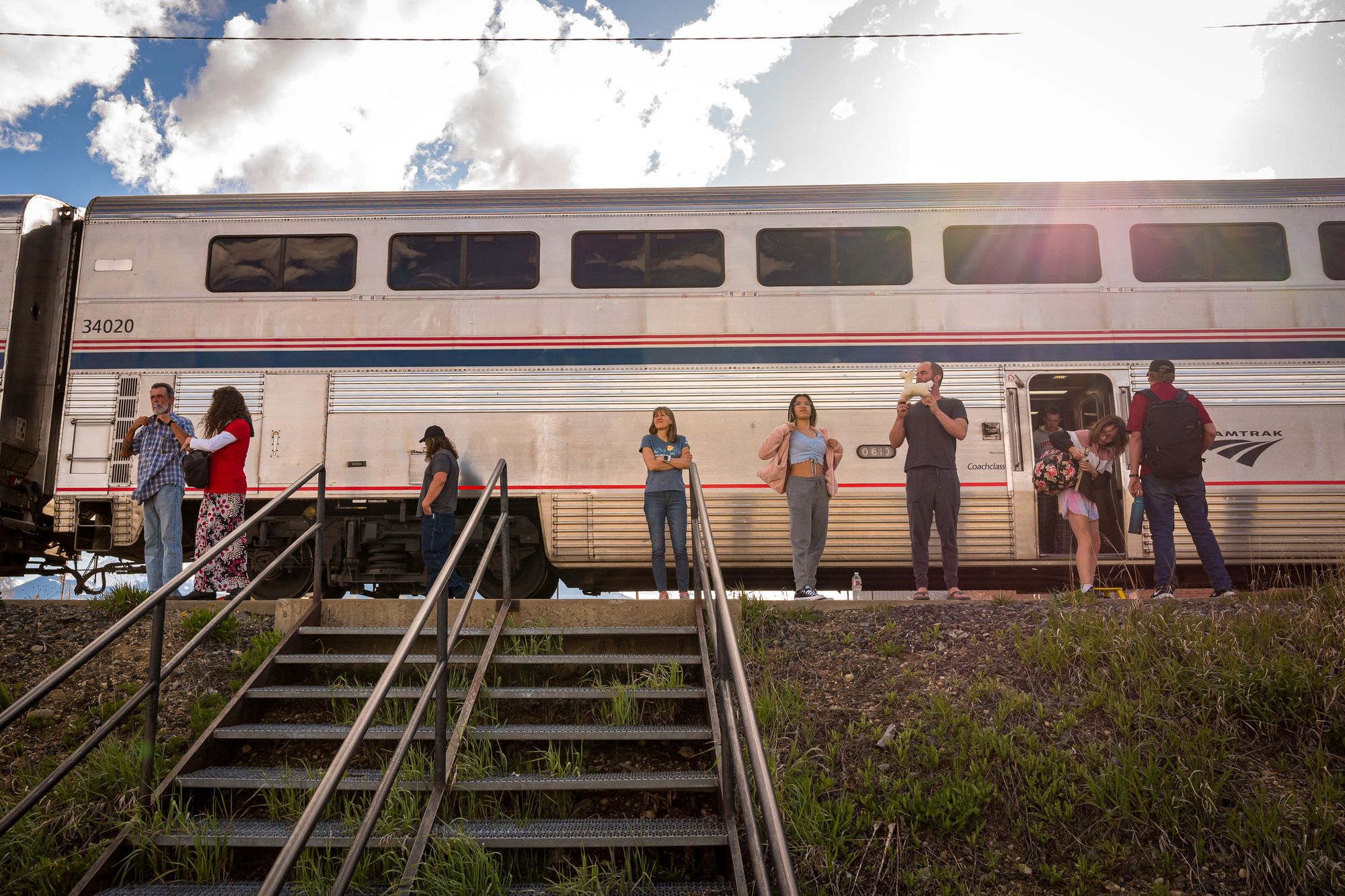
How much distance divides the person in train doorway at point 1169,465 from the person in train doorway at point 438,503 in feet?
18.1

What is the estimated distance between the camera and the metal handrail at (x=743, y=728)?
2781mm

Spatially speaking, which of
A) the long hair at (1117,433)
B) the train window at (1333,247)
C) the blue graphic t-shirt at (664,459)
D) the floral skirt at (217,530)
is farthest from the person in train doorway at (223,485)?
the train window at (1333,247)

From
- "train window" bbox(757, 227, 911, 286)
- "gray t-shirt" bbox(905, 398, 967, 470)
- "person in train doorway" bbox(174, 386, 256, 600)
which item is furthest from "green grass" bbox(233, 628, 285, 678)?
"train window" bbox(757, 227, 911, 286)

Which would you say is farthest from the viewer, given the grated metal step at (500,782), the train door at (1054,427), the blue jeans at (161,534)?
the train door at (1054,427)

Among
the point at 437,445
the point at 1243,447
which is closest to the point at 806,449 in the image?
the point at 437,445

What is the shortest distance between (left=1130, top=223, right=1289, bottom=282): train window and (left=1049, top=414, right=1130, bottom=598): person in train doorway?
1.63 meters

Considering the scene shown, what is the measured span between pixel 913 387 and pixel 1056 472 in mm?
1399

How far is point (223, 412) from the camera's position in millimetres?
7203

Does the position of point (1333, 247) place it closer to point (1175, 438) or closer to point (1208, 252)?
point (1208, 252)

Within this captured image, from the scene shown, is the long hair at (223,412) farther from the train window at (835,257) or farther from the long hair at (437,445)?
the train window at (835,257)

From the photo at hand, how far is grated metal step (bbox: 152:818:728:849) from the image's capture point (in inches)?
157

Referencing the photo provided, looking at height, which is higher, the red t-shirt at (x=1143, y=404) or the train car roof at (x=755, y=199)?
the train car roof at (x=755, y=199)

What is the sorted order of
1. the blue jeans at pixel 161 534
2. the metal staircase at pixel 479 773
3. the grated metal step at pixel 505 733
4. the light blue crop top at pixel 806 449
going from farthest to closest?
the light blue crop top at pixel 806 449 → the blue jeans at pixel 161 534 → the grated metal step at pixel 505 733 → the metal staircase at pixel 479 773

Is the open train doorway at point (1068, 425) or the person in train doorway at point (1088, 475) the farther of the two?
the open train doorway at point (1068, 425)
